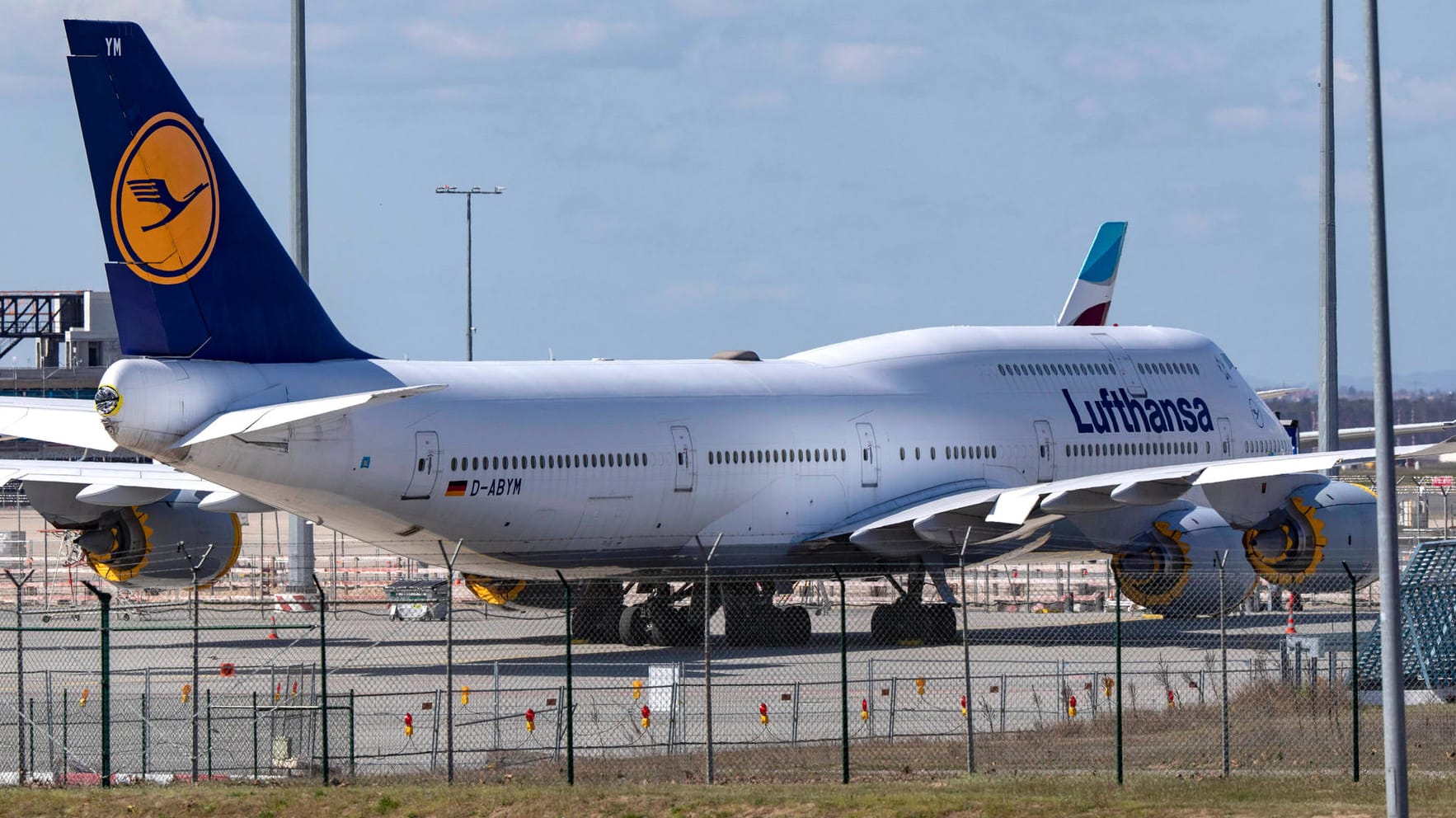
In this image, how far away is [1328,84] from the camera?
34125 millimetres

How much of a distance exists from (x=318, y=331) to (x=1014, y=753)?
444 inches

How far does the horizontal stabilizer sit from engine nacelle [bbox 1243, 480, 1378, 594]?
48.5 ft

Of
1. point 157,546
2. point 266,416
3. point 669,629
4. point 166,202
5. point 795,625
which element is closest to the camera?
point 266,416

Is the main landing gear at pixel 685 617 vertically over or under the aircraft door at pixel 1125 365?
under

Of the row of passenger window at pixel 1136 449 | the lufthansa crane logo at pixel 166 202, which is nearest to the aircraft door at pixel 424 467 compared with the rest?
the lufthansa crane logo at pixel 166 202

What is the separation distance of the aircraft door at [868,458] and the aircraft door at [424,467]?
301 inches

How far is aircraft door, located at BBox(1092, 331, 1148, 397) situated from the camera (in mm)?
34469

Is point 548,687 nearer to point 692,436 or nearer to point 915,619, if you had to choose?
point 692,436

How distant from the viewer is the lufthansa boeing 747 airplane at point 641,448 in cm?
2389

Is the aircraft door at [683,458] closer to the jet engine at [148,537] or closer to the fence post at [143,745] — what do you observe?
the jet engine at [148,537]

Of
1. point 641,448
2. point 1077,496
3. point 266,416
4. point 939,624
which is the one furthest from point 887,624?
point 266,416

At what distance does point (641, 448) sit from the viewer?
27.9 metres

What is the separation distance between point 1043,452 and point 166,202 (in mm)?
14988

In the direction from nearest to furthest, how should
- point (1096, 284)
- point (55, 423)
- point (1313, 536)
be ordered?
point (55, 423)
point (1313, 536)
point (1096, 284)
